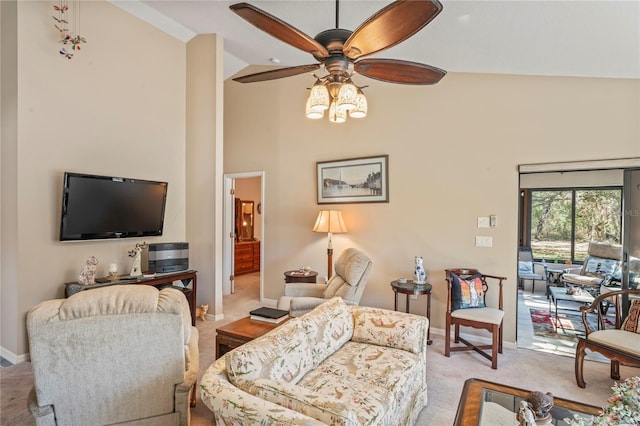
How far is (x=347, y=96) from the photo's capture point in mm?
2070

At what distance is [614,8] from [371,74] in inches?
60.0

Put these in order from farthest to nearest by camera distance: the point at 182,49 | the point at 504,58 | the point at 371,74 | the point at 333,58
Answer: the point at 182,49, the point at 504,58, the point at 371,74, the point at 333,58

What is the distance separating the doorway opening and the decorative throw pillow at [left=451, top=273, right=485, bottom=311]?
2.95 m

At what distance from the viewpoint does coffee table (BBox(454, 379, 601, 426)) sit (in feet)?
5.17

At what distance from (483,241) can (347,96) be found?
2.51m

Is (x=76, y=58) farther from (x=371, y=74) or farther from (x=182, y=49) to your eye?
(x=371, y=74)

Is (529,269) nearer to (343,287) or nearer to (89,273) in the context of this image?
(343,287)

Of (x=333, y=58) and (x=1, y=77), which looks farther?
(x=1, y=77)

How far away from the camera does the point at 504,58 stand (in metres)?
3.03

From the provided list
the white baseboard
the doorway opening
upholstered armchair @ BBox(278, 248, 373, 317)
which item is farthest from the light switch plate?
the white baseboard

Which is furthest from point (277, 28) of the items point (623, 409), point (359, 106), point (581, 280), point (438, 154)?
point (581, 280)

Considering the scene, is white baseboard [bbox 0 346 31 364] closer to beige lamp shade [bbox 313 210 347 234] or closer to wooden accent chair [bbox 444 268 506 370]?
beige lamp shade [bbox 313 210 347 234]

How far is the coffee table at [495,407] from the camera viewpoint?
158 centimetres

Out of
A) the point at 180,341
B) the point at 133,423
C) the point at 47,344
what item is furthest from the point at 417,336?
the point at 47,344
